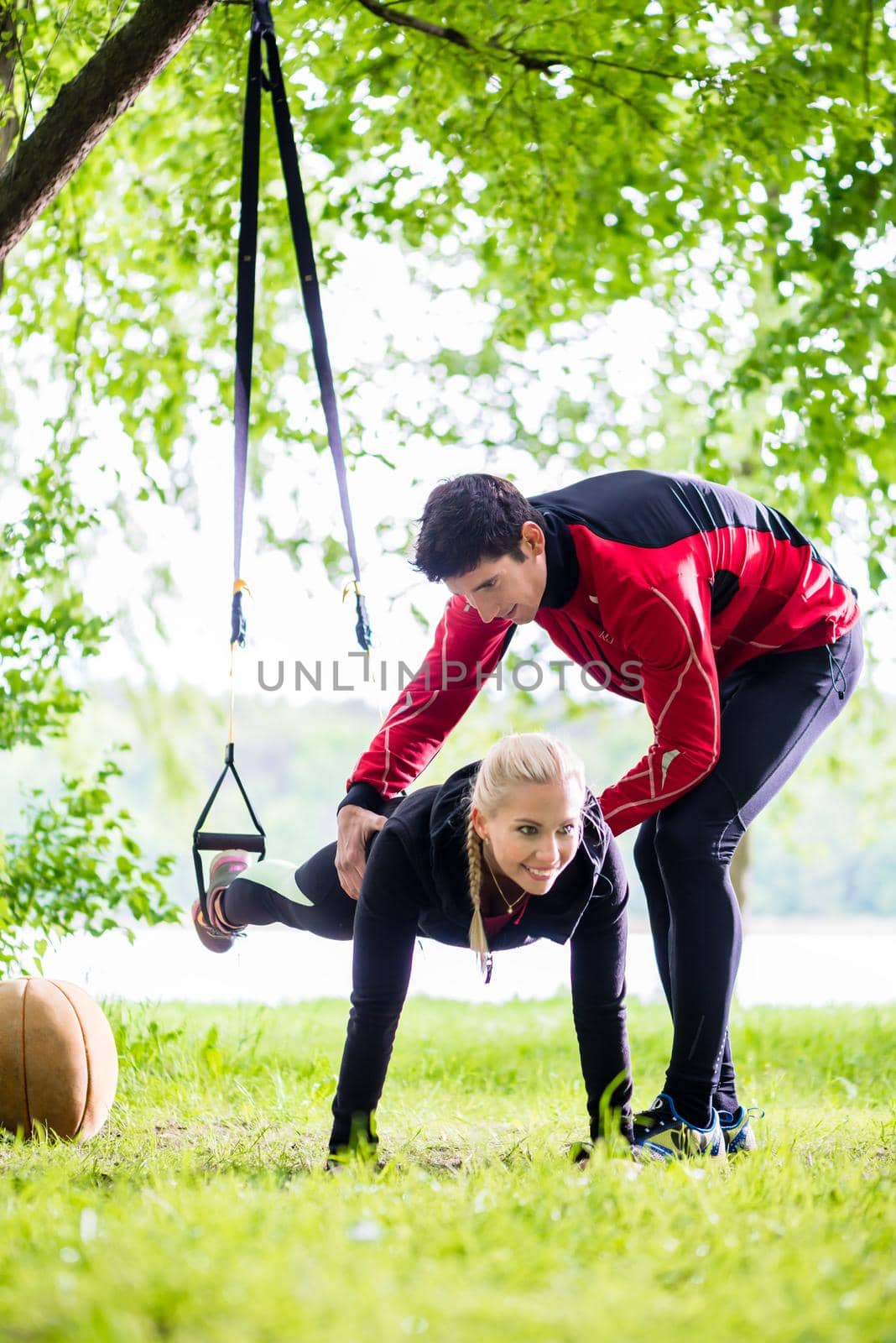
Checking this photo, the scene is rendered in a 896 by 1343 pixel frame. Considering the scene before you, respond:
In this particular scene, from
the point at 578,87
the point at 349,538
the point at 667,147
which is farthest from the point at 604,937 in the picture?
the point at 667,147

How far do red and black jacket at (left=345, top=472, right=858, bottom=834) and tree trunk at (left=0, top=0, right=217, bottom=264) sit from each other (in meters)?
1.63

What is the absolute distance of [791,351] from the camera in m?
5.78

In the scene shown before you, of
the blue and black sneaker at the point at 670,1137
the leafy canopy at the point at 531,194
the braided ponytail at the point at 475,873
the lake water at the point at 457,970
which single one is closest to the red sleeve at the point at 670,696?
the braided ponytail at the point at 475,873

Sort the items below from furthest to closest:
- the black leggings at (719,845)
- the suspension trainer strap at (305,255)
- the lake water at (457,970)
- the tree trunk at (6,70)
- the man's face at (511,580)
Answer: the lake water at (457,970), the tree trunk at (6,70), the suspension trainer strap at (305,255), the black leggings at (719,845), the man's face at (511,580)

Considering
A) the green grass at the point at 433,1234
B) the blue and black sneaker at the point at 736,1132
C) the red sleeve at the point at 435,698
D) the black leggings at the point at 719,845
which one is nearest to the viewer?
the green grass at the point at 433,1234

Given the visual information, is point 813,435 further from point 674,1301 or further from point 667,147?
point 674,1301

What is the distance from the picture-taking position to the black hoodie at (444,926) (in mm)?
2654

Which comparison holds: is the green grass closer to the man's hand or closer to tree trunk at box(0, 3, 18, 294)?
the man's hand

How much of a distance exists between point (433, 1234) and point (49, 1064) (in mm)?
1683

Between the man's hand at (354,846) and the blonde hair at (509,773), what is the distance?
15.0 inches

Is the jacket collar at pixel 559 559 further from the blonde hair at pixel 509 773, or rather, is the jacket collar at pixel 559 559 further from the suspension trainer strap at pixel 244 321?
the suspension trainer strap at pixel 244 321

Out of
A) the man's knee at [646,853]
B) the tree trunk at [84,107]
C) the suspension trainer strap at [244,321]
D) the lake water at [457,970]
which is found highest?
the tree trunk at [84,107]

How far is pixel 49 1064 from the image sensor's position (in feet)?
10.5

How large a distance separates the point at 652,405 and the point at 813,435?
2723 millimetres
